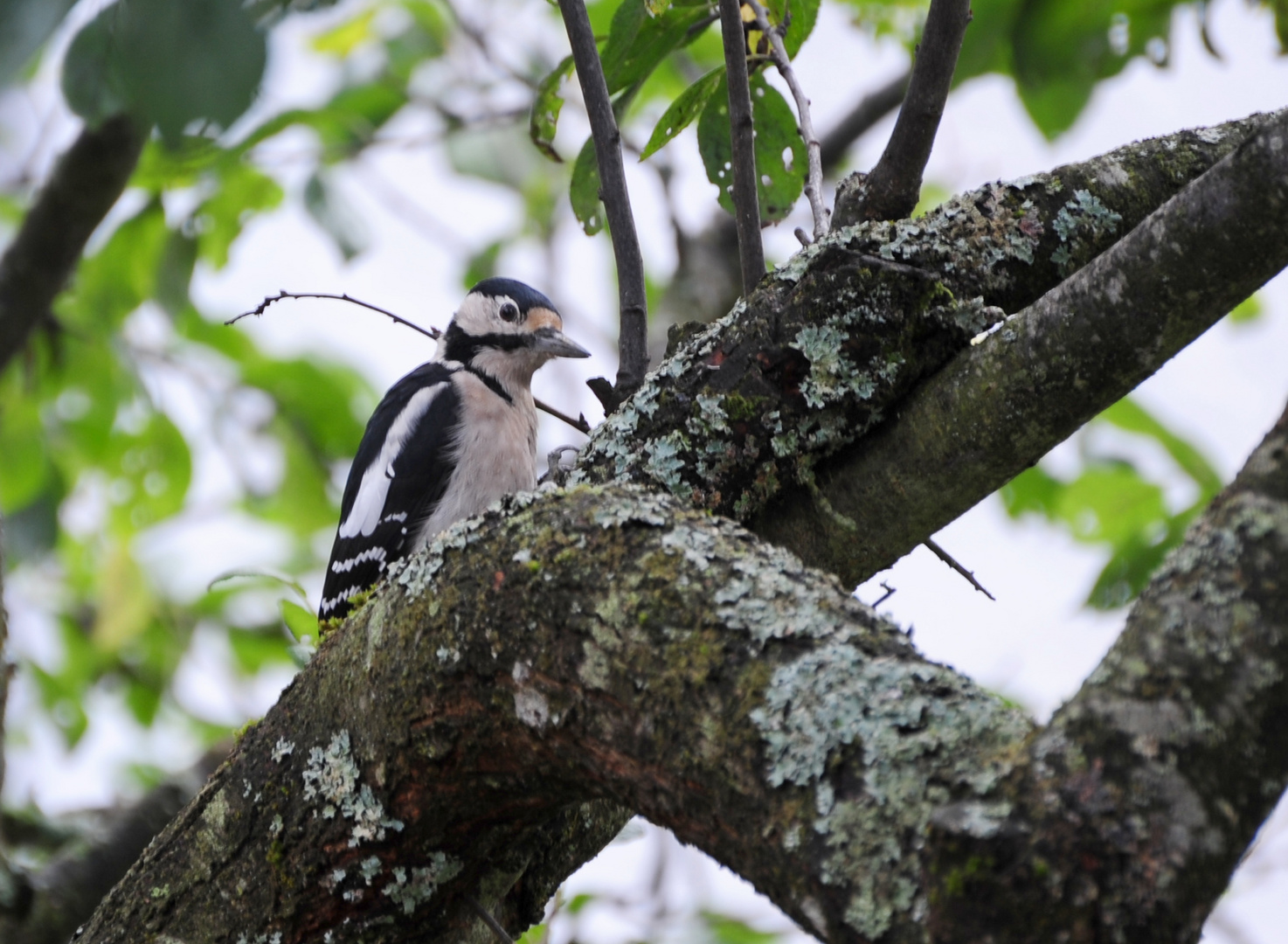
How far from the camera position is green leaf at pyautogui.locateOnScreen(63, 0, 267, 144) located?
0.91 meters

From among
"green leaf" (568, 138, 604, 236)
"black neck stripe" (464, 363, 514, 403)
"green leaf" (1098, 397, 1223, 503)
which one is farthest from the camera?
"black neck stripe" (464, 363, 514, 403)

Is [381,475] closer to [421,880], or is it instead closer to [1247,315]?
[421,880]

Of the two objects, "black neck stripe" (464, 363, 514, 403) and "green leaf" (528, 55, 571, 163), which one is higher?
"black neck stripe" (464, 363, 514, 403)

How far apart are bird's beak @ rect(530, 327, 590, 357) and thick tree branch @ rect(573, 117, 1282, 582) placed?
2204 mm

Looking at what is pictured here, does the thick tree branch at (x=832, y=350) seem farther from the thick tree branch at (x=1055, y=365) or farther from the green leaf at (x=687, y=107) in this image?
the green leaf at (x=687, y=107)

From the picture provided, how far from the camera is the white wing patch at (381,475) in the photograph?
398 cm

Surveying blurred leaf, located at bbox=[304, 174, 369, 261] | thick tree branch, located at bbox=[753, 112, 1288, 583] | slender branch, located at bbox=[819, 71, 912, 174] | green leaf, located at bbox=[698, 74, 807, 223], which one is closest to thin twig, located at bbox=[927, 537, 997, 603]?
thick tree branch, located at bbox=[753, 112, 1288, 583]

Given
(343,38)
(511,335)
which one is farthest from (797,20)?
(343,38)

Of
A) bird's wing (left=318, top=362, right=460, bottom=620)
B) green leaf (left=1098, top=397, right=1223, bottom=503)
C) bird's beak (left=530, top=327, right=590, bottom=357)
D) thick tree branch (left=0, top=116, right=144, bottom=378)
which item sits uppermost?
Result: thick tree branch (left=0, top=116, right=144, bottom=378)

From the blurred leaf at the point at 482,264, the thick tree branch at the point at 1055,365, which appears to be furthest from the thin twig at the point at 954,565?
the blurred leaf at the point at 482,264

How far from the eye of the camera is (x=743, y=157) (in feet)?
8.34

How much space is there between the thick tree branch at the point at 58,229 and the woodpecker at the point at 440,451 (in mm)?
1231

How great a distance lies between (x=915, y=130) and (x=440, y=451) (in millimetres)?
2163

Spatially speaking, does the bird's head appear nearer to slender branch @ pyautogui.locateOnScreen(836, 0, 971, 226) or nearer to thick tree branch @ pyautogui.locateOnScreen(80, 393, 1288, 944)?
slender branch @ pyautogui.locateOnScreen(836, 0, 971, 226)
